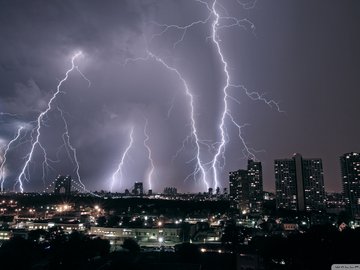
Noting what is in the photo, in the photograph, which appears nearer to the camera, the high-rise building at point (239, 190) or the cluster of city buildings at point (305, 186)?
the cluster of city buildings at point (305, 186)

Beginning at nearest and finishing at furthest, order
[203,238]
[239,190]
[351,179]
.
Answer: [203,238], [351,179], [239,190]

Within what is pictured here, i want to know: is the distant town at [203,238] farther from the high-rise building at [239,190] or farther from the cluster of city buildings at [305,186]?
the high-rise building at [239,190]

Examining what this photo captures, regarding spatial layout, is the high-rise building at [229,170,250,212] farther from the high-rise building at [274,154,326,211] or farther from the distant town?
the high-rise building at [274,154,326,211]

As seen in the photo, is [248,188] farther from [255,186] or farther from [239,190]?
[239,190]

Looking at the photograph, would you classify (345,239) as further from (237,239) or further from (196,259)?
(237,239)

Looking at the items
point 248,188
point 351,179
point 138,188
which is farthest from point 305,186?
point 138,188

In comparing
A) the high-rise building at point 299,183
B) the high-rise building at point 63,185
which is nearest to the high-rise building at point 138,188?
the high-rise building at point 63,185

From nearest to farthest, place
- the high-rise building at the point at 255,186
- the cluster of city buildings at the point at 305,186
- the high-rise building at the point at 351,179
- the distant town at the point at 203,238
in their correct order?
the distant town at the point at 203,238 → the high-rise building at the point at 351,179 → the cluster of city buildings at the point at 305,186 → the high-rise building at the point at 255,186
